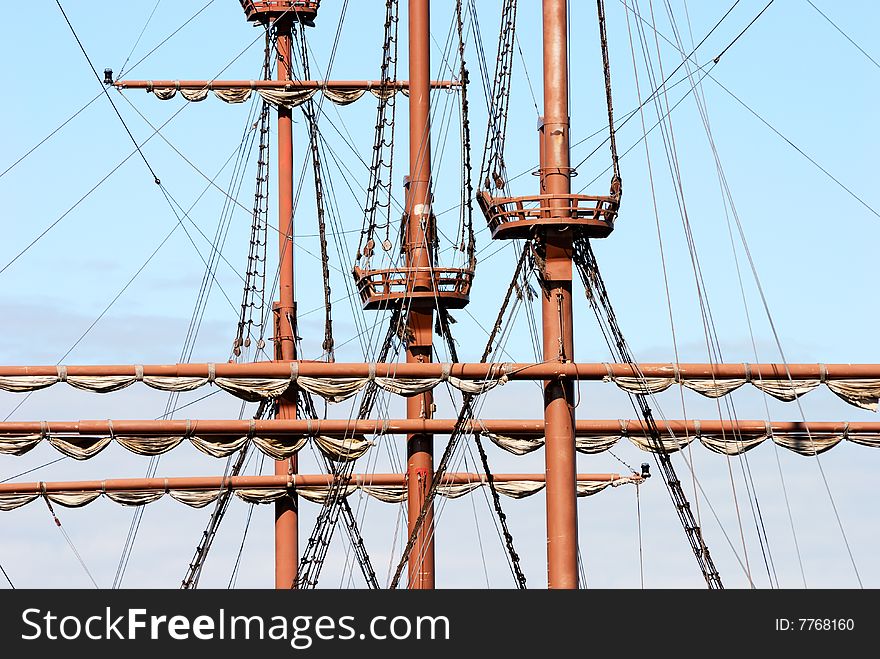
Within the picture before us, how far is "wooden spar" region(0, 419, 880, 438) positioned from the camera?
34625 millimetres

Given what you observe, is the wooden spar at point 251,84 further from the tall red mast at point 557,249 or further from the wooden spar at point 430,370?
the tall red mast at point 557,249

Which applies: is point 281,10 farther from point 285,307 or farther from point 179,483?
point 179,483

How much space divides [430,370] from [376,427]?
2.65 metres

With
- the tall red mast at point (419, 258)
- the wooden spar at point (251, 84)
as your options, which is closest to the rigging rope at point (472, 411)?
the tall red mast at point (419, 258)

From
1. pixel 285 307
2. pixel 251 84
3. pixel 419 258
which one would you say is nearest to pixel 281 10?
pixel 251 84

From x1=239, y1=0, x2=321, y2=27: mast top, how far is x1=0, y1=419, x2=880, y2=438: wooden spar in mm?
12025

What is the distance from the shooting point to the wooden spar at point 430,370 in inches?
1255

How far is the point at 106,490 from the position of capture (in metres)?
40.2

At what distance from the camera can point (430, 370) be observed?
106 feet

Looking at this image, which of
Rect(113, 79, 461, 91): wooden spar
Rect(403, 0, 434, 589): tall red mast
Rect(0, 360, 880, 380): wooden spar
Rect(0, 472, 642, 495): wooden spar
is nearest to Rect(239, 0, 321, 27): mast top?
Rect(113, 79, 461, 91): wooden spar

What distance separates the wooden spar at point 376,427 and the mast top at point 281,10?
12.0 m

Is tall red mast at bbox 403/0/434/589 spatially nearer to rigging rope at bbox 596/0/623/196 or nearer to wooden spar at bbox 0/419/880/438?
wooden spar at bbox 0/419/880/438
